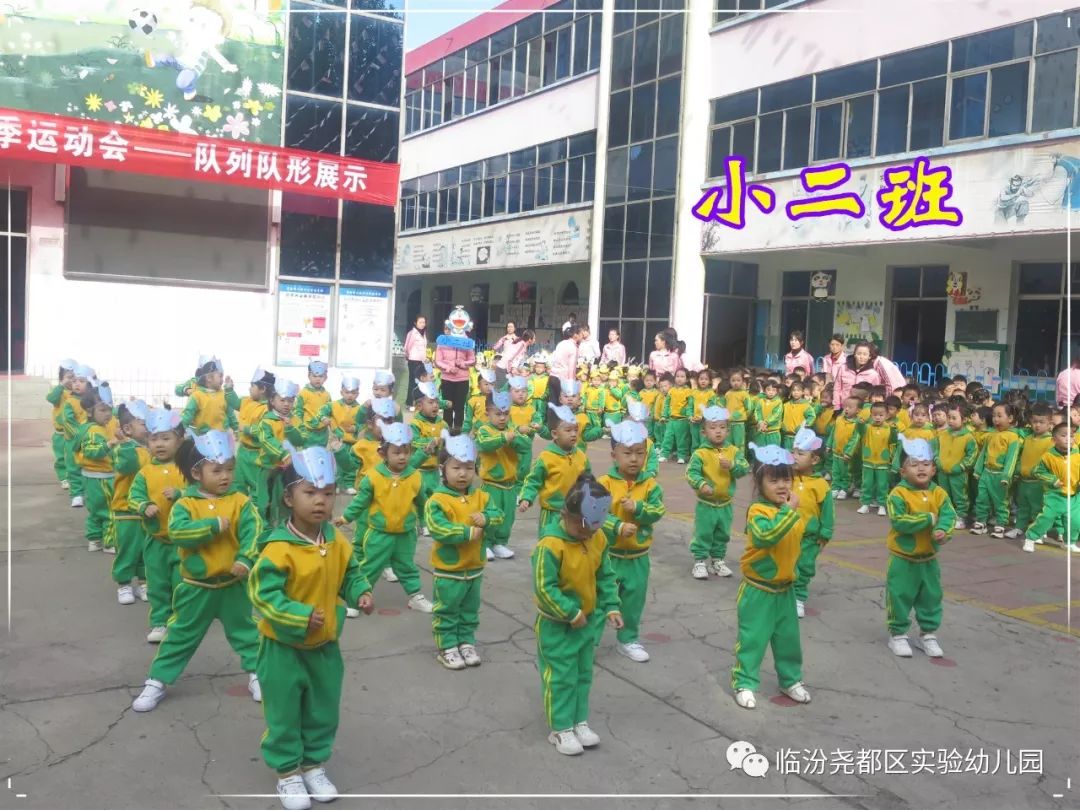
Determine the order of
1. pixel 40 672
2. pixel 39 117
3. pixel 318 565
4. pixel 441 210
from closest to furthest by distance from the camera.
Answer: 1. pixel 318 565
2. pixel 40 672
3. pixel 39 117
4. pixel 441 210

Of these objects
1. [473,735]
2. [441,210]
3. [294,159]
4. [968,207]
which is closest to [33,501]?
[473,735]

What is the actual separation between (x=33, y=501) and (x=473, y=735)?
6.96 m

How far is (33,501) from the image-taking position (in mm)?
9555

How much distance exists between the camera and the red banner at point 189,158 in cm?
1384

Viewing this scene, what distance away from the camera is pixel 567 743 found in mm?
4305

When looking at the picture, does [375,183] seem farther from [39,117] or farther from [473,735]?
[473,735]

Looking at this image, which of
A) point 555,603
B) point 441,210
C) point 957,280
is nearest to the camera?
point 555,603

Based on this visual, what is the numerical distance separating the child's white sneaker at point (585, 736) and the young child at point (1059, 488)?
634cm

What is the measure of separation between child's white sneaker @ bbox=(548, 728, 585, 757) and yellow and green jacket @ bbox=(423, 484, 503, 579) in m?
1.30

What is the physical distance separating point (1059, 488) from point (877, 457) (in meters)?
2.03

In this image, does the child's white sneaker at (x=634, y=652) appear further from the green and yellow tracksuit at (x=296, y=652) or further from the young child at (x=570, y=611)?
the green and yellow tracksuit at (x=296, y=652)

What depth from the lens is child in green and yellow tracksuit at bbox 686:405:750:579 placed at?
7145mm

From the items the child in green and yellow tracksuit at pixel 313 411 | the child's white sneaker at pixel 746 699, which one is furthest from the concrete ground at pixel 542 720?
the child in green and yellow tracksuit at pixel 313 411

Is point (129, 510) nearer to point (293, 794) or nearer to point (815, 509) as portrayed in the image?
point (293, 794)
